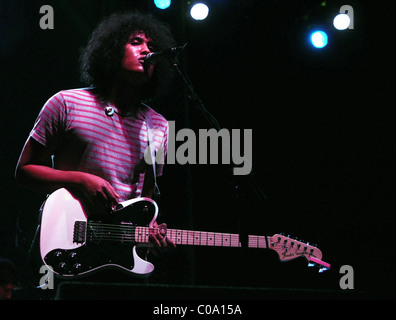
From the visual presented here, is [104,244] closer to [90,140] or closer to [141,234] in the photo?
[141,234]

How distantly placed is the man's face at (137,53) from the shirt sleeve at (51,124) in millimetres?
533

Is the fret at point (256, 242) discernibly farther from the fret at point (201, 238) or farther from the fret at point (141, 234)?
the fret at point (141, 234)

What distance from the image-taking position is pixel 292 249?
3.07m

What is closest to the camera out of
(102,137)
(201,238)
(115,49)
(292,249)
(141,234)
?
(141,234)

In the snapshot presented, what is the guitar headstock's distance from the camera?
3049 millimetres

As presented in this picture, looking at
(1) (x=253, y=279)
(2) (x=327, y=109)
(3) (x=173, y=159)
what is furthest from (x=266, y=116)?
(1) (x=253, y=279)

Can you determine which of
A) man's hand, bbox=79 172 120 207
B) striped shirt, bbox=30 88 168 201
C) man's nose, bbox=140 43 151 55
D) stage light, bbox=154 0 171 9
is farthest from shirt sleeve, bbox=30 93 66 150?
stage light, bbox=154 0 171 9

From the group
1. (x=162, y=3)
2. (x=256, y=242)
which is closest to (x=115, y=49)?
(x=162, y=3)

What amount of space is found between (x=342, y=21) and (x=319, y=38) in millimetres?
270

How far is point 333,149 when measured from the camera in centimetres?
392

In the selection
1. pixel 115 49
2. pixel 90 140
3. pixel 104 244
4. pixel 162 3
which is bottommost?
pixel 104 244
